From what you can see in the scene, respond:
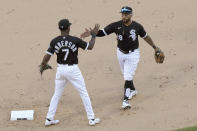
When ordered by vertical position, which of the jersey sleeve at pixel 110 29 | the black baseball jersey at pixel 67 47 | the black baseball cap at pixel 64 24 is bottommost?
the black baseball jersey at pixel 67 47

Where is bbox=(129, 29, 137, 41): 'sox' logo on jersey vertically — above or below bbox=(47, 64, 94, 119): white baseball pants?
above

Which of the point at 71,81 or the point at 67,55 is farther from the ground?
the point at 67,55

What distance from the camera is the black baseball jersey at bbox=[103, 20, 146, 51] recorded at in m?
11.1

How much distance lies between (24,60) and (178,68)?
3859 millimetres

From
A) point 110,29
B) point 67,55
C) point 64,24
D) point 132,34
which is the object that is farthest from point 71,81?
point 132,34

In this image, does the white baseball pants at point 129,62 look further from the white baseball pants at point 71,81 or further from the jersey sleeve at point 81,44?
the jersey sleeve at point 81,44

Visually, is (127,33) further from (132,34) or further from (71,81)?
(71,81)

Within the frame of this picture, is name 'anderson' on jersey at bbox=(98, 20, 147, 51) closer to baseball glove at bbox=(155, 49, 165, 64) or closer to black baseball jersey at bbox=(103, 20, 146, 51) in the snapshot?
black baseball jersey at bbox=(103, 20, 146, 51)

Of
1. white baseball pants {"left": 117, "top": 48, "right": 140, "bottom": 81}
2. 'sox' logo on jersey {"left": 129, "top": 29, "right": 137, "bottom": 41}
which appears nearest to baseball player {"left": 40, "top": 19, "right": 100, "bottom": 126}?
'sox' logo on jersey {"left": 129, "top": 29, "right": 137, "bottom": 41}

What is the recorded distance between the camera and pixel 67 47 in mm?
10180

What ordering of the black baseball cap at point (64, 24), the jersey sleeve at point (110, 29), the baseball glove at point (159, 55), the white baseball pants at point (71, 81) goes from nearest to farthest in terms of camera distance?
the black baseball cap at point (64, 24) < the white baseball pants at point (71, 81) < the jersey sleeve at point (110, 29) < the baseball glove at point (159, 55)

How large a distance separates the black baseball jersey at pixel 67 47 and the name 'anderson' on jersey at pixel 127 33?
3.60 feet

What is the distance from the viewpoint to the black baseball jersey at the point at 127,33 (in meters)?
A: 11.1

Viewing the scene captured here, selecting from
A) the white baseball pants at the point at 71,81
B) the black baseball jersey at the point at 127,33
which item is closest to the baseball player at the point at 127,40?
the black baseball jersey at the point at 127,33
